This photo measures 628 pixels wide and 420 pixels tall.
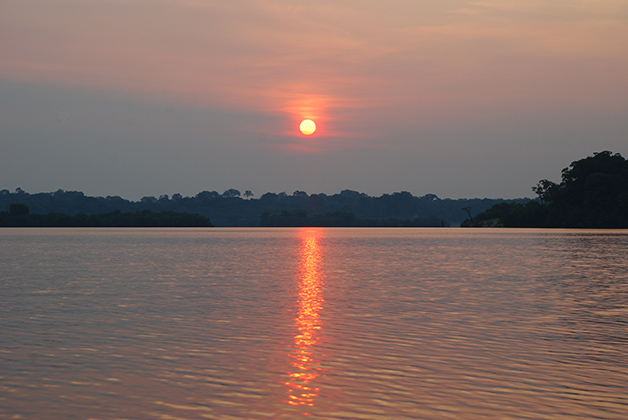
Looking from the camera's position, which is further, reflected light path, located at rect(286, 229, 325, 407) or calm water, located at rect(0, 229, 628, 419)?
reflected light path, located at rect(286, 229, 325, 407)

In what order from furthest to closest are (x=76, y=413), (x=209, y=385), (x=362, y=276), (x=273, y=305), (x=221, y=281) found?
(x=362, y=276) < (x=221, y=281) < (x=273, y=305) < (x=209, y=385) < (x=76, y=413)

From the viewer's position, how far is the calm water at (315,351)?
53.6 feet

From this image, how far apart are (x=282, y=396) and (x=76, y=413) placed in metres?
4.59

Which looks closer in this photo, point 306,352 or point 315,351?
point 306,352

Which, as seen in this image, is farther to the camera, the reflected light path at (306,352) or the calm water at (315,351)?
the reflected light path at (306,352)

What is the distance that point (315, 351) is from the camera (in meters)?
23.2

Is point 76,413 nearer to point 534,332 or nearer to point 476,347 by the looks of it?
point 476,347

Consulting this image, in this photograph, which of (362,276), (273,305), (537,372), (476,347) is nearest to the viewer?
(537,372)

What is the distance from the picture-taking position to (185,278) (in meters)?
53.6

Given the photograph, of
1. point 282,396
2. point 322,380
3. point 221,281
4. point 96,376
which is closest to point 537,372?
point 322,380

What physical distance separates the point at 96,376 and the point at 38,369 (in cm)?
208

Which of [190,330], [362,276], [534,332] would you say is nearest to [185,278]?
[362,276]

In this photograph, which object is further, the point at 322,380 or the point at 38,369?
the point at 38,369

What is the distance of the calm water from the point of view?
16344 millimetres
